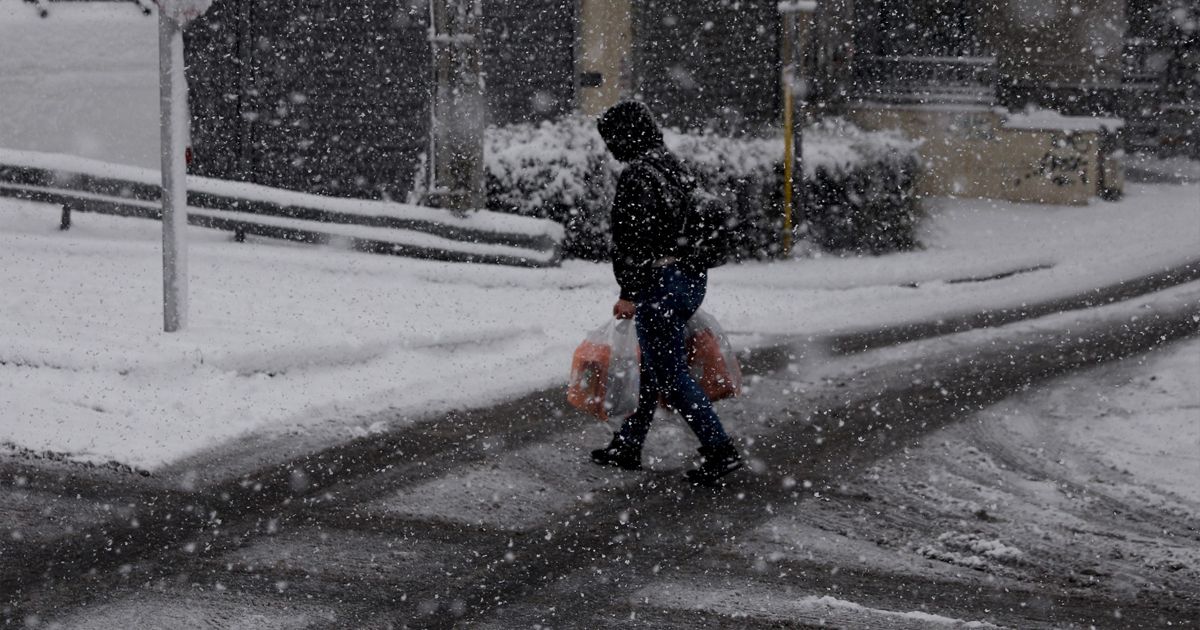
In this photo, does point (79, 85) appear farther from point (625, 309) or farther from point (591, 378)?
point (625, 309)

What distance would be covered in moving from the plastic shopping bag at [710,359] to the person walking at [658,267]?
0.62 ft

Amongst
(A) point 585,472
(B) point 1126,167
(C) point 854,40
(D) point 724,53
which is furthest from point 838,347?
(B) point 1126,167

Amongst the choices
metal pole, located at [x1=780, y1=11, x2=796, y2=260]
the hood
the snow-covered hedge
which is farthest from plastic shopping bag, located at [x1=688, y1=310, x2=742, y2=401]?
metal pole, located at [x1=780, y1=11, x2=796, y2=260]

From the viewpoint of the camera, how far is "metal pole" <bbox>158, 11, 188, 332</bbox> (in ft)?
28.1

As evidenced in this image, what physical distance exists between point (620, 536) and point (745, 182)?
28.1 feet

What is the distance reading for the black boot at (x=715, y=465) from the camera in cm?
612

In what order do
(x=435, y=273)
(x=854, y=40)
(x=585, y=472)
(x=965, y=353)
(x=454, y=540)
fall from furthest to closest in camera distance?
(x=854, y=40) → (x=435, y=273) → (x=965, y=353) → (x=585, y=472) → (x=454, y=540)

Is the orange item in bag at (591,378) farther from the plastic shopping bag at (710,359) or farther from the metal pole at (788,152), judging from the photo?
the metal pole at (788,152)

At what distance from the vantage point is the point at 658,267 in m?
6.00

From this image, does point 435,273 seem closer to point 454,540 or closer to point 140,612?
point 454,540

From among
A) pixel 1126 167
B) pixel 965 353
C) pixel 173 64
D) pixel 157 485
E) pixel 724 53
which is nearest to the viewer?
pixel 157 485

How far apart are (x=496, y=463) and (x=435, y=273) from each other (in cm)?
558

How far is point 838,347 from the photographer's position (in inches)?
384

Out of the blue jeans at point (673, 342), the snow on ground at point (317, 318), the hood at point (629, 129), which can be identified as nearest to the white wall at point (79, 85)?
the snow on ground at point (317, 318)
